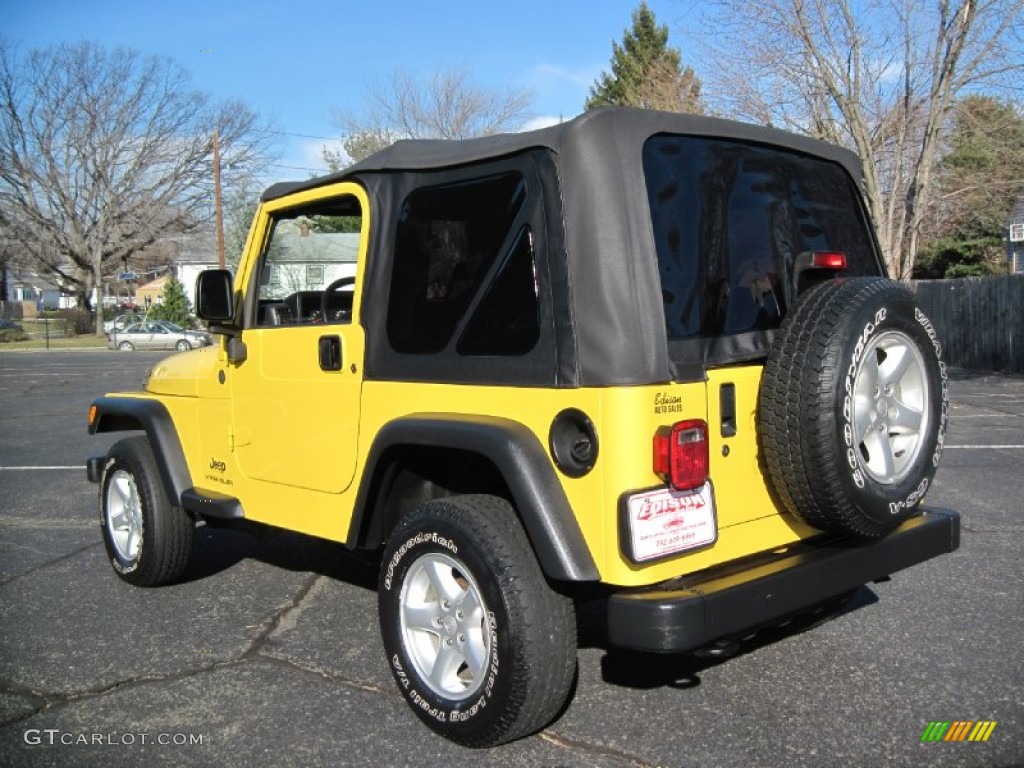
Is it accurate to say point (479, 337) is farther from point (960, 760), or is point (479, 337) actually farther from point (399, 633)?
point (960, 760)

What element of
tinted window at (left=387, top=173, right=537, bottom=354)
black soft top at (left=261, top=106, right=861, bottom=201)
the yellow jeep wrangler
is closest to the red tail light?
the yellow jeep wrangler

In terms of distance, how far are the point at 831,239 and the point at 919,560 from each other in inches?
52.5

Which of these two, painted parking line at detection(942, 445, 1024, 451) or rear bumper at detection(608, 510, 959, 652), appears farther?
painted parking line at detection(942, 445, 1024, 451)

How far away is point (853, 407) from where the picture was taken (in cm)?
297

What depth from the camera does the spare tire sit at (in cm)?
292

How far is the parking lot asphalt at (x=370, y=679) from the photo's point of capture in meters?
3.16

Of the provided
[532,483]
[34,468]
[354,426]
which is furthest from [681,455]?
[34,468]

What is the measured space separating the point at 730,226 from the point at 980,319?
57.3ft

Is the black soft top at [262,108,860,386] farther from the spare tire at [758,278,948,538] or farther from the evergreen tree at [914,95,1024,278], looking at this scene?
the evergreen tree at [914,95,1024,278]

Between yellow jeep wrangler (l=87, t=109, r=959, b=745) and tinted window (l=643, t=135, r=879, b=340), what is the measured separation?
0.4 inches

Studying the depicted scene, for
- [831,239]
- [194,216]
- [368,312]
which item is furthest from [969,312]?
[194,216]

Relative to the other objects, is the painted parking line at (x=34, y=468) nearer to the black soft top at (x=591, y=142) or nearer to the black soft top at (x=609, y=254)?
the black soft top at (x=591, y=142)

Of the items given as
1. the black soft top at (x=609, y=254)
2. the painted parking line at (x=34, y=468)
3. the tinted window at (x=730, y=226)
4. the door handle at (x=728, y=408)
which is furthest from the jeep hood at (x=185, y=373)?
the painted parking line at (x=34, y=468)

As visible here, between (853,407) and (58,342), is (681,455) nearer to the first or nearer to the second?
(853,407)
